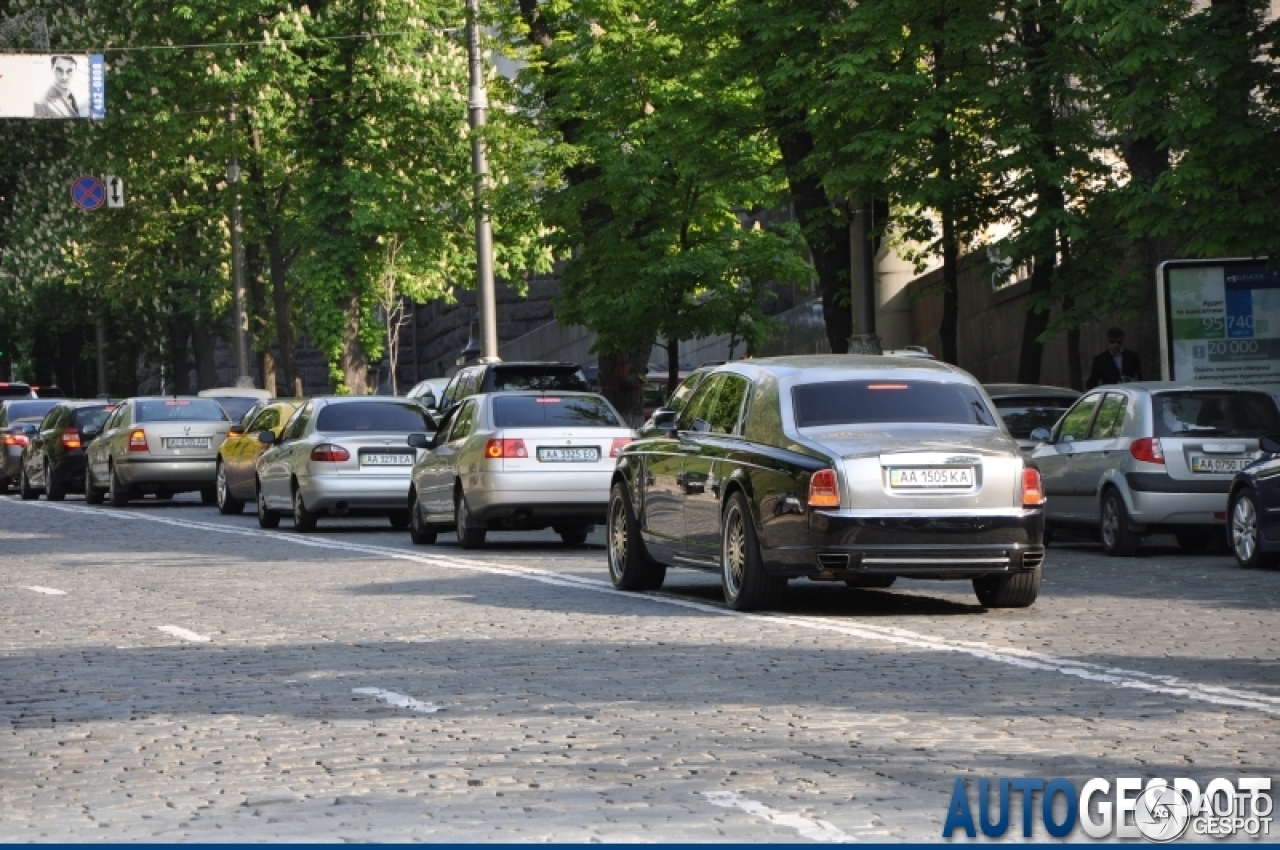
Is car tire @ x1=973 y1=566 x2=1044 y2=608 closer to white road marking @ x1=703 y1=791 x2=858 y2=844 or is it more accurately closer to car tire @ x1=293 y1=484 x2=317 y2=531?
white road marking @ x1=703 y1=791 x2=858 y2=844

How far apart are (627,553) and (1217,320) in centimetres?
1106

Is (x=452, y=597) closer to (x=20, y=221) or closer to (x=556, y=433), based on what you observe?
(x=556, y=433)

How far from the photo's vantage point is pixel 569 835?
7.88 metres

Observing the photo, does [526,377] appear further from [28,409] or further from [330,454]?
[28,409]

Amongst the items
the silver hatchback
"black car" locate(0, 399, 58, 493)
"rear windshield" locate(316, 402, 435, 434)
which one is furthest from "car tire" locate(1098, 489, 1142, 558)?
"black car" locate(0, 399, 58, 493)

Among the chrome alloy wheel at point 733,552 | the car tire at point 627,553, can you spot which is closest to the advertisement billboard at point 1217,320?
the car tire at point 627,553

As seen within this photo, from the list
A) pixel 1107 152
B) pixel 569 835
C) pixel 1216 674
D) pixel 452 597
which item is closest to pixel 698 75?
pixel 1107 152

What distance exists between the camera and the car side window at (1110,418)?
23125 mm

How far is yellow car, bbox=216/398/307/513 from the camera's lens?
33.3 m

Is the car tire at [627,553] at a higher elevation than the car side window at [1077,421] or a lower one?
lower

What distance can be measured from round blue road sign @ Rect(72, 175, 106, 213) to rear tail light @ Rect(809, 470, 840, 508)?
4167 centimetres

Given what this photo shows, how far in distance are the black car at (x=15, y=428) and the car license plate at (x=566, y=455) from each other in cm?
2215

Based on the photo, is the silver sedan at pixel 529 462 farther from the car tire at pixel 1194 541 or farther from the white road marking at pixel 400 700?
the white road marking at pixel 400 700

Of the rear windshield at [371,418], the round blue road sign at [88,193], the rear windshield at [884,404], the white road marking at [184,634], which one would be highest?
the round blue road sign at [88,193]
